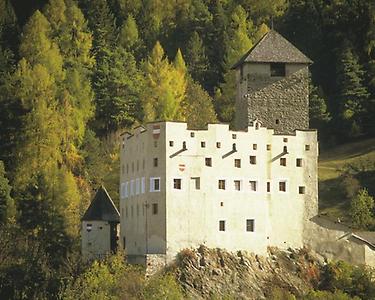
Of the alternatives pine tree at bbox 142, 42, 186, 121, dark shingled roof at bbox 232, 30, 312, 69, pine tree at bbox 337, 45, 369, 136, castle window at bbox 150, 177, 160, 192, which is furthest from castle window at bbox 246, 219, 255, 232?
pine tree at bbox 337, 45, 369, 136

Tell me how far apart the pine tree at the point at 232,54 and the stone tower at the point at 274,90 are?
23206mm

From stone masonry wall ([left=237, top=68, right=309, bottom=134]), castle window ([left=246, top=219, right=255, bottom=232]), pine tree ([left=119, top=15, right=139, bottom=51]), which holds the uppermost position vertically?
pine tree ([left=119, top=15, right=139, bottom=51])

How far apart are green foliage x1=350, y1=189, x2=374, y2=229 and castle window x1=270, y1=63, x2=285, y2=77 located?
35.1 feet

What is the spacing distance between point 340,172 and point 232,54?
1623 centimetres

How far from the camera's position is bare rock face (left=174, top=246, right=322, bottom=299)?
80125 millimetres

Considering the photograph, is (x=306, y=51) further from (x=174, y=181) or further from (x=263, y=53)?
(x=174, y=181)

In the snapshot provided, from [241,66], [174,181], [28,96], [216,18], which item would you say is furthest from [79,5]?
[174,181]

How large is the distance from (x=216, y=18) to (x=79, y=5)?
395 inches

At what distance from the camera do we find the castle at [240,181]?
263 feet

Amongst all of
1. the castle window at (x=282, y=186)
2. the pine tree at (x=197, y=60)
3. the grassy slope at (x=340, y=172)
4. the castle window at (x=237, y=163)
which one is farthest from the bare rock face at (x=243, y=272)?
the pine tree at (x=197, y=60)

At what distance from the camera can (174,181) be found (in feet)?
263

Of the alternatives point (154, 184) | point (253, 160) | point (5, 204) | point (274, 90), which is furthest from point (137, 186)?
point (5, 204)

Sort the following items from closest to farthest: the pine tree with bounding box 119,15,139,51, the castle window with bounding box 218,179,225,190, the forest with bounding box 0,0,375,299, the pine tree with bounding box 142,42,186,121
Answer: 1. the castle window with bounding box 218,179,225,190
2. the forest with bounding box 0,0,375,299
3. the pine tree with bounding box 142,42,186,121
4. the pine tree with bounding box 119,15,139,51

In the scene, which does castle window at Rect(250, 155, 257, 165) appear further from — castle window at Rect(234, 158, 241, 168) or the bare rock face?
the bare rock face
